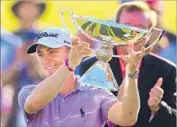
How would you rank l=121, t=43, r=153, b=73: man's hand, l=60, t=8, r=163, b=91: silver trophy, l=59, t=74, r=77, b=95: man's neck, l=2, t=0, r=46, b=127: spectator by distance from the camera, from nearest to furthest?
1. l=121, t=43, r=153, b=73: man's hand
2. l=60, t=8, r=163, b=91: silver trophy
3. l=59, t=74, r=77, b=95: man's neck
4. l=2, t=0, r=46, b=127: spectator

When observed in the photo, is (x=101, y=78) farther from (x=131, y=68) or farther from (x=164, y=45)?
(x=164, y=45)

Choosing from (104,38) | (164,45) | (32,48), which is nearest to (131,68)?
(104,38)

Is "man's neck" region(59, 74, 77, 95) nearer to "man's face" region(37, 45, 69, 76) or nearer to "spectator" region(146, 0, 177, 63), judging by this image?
"man's face" region(37, 45, 69, 76)

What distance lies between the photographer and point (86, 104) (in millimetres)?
1686

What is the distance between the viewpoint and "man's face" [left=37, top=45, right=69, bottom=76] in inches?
65.4

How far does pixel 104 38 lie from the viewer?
5.36 ft

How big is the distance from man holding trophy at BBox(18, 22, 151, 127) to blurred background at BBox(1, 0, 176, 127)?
45.3 inches

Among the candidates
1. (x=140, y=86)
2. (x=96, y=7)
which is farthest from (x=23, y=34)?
(x=140, y=86)

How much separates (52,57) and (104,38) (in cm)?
16

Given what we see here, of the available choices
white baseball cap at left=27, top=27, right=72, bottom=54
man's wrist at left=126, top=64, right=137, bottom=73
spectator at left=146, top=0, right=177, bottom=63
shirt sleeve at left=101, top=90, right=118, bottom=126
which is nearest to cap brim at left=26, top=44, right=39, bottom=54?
white baseball cap at left=27, top=27, right=72, bottom=54

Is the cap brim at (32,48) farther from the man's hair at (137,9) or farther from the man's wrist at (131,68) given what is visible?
the man's hair at (137,9)

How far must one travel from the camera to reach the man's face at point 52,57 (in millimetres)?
1661

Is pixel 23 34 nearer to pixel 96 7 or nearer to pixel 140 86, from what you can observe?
pixel 96 7

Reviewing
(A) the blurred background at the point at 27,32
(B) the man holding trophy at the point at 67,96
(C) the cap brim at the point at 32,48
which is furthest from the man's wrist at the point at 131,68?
(A) the blurred background at the point at 27,32
